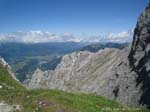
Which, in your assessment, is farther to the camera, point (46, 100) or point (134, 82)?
point (134, 82)

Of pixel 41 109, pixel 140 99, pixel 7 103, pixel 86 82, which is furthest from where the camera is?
pixel 86 82

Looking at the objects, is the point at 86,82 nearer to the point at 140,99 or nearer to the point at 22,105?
the point at 140,99

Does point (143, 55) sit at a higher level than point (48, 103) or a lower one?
higher

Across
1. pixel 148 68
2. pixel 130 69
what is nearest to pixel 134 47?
pixel 130 69

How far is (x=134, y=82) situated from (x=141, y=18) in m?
19.6

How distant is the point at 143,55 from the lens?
75.4 meters

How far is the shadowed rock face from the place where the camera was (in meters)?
62.7

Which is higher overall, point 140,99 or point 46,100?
point 46,100

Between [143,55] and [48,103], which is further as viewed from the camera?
[143,55]

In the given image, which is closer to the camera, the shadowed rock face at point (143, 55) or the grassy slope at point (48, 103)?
the grassy slope at point (48, 103)

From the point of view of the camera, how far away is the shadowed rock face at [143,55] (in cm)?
6269

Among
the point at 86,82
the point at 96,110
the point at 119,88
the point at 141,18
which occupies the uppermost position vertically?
the point at 141,18

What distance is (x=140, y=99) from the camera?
6331 cm

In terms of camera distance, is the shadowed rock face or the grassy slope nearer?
the grassy slope
